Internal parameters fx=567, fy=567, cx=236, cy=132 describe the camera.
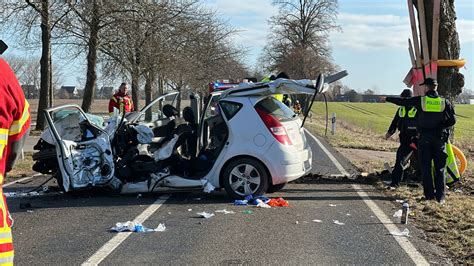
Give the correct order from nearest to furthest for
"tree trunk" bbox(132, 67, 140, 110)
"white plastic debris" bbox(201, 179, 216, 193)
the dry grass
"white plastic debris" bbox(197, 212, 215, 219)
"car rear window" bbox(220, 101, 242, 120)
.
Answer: the dry grass, "white plastic debris" bbox(197, 212, 215, 219), "white plastic debris" bbox(201, 179, 216, 193), "car rear window" bbox(220, 101, 242, 120), "tree trunk" bbox(132, 67, 140, 110)

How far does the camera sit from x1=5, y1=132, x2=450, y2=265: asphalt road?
17.7 feet

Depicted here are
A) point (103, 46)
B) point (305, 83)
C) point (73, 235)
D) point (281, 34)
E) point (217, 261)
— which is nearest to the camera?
point (217, 261)

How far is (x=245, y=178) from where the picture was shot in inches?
326

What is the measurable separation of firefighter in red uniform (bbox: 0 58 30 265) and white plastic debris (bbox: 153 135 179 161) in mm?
5986

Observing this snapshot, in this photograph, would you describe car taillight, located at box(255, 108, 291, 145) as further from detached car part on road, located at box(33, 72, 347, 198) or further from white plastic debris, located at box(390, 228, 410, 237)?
white plastic debris, located at box(390, 228, 410, 237)

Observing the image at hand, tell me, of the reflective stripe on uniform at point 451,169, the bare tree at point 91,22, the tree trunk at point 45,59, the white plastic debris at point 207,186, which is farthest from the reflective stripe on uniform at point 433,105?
the tree trunk at point 45,59

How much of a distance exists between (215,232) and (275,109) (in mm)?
2790

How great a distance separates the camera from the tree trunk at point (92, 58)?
20923 millimetres

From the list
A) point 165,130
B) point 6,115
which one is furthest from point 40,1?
point 6,115

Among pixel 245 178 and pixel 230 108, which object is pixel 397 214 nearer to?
pixel 245 178

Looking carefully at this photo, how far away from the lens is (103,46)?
2277 cm

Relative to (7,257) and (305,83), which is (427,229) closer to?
(305,83)

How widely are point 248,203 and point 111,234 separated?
2409 mm

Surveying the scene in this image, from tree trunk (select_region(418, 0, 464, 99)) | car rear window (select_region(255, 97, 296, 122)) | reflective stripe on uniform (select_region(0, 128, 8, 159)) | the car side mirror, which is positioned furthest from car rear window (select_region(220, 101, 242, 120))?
reflective stripe on uniform (select_region(0, 128, 8, 159))
